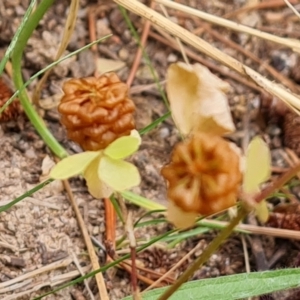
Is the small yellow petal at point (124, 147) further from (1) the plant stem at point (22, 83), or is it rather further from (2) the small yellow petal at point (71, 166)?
(1) the plant stem at point (22, 83)

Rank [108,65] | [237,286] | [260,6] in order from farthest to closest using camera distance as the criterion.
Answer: [260,6], [108,65], [237,286]

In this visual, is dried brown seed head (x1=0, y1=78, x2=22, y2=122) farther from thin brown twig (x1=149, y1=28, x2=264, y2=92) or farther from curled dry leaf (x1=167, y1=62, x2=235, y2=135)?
curled dry leaf (x1=167, y1=62, x2=235, y2=135)

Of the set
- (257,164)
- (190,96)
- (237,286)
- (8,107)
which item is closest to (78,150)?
(8,107)

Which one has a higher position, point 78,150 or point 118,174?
point 118,174

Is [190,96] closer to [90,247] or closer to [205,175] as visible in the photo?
[205,175]

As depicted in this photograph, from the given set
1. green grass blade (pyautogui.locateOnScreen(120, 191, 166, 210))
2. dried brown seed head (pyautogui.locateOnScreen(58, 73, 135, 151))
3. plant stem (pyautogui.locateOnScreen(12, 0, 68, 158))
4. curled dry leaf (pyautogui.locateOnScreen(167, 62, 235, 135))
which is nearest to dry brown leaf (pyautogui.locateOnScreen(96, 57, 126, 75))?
plant stem (pyautogui.locateOnScreen(12, 0, 68, 158))

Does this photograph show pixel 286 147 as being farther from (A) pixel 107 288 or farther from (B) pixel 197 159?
(B) pixel 197 159
